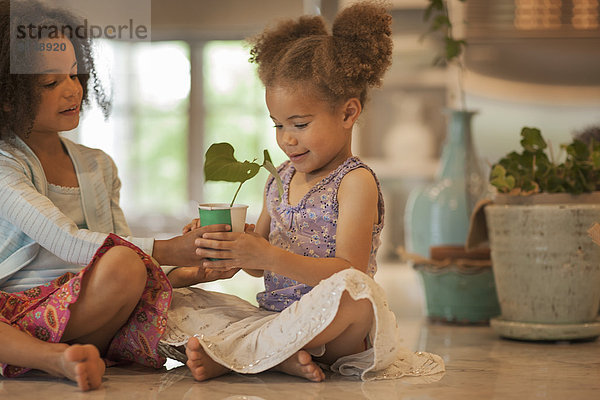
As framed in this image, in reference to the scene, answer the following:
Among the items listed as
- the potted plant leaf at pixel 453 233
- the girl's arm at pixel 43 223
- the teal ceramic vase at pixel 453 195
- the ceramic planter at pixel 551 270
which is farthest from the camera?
the teal ceramic vase at pixel 453 195

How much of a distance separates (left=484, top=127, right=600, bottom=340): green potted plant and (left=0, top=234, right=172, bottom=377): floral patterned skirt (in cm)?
98

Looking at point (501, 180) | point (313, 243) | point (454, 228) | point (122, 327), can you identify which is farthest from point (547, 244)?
point (122, 327)

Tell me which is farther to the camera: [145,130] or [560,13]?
[145,130]

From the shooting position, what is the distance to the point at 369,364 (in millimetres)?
1397

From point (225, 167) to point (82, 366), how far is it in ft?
1.48

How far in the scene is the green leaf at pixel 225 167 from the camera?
1372 mm

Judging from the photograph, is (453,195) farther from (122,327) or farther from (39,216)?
(39,216)

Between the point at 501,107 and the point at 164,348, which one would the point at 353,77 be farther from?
the point at 501,107

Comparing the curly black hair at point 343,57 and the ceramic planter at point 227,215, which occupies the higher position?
the curly black hair at point 343,57

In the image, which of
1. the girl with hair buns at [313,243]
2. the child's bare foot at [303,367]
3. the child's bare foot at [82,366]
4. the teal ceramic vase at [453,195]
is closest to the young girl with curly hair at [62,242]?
the child's bare foot at [82,366]

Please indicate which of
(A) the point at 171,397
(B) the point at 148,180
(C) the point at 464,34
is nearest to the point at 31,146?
(A) the point at 171,397

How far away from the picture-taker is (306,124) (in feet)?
4.96

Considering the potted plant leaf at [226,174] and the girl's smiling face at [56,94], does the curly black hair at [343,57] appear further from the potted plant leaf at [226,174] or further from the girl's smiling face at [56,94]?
the girl's smiling face at [56,94]

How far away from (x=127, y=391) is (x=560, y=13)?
9.46 ft
